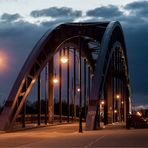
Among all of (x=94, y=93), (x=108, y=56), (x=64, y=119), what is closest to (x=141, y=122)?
(x=94, y=93)

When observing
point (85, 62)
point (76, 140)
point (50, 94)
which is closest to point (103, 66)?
point (50, 94)

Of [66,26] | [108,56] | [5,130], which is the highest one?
[66,26]

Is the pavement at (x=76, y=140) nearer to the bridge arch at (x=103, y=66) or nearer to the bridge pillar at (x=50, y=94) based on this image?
the bridge arch at (x=103, y=66)

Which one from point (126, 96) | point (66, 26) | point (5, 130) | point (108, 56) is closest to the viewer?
point (5, 130)

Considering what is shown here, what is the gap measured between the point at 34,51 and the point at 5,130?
13597 mm

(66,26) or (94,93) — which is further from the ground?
(66,26)

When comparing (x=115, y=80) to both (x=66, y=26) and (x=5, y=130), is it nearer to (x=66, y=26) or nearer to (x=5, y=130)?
(x=66, y=26)

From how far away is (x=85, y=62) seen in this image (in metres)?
90.8

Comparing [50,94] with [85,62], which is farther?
[85,62]

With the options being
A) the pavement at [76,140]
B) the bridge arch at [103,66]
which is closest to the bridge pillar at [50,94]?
the bridge arch at [103,66]

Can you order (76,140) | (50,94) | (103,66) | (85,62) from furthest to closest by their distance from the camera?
(85,62), (50,94), (103,66), (76,140)

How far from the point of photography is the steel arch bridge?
178ft

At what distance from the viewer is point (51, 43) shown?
67.9 m

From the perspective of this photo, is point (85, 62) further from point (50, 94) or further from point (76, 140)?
point (76, 140)
